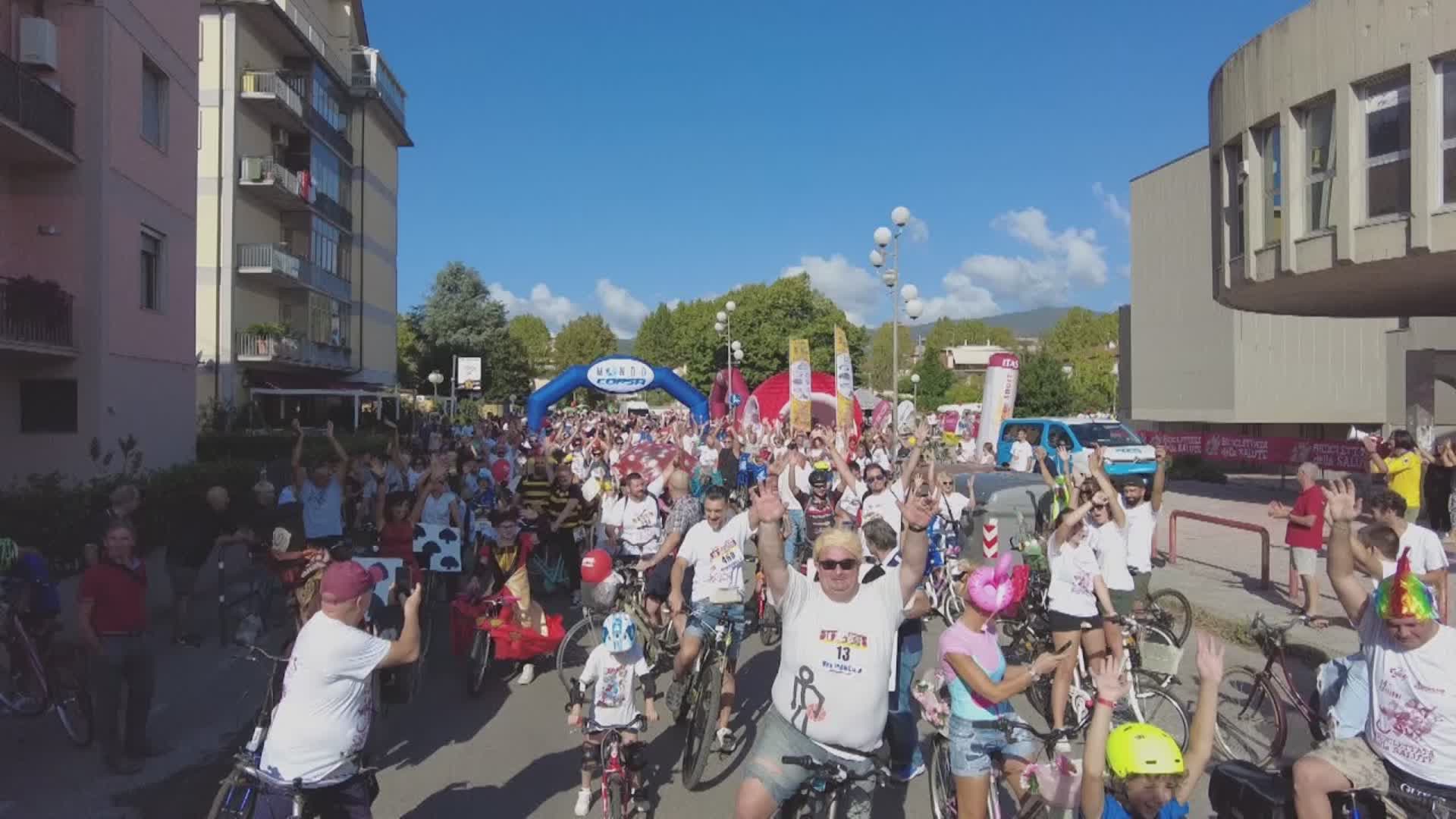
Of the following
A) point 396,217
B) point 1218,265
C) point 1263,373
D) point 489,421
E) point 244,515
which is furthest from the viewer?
point 396,217

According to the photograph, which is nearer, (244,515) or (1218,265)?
(244,515)

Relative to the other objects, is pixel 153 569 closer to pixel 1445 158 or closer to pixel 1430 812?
pixel 1430 812

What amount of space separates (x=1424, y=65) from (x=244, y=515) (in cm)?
1890

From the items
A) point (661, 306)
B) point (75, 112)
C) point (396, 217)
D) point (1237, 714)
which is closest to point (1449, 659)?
point (1237, 714)

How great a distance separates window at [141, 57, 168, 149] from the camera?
695 inches

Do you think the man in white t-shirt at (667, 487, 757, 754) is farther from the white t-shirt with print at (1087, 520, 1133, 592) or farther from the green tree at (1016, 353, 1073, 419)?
the green tree at (1016, 353, 1073, 419)

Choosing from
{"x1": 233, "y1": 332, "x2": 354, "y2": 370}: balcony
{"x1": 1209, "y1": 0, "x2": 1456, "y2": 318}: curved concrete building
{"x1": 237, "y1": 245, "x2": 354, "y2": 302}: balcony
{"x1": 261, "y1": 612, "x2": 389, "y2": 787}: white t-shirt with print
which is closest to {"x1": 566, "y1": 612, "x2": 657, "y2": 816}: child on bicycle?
{"x1": 261, "y1": 612, "x2": 389, "y2": 787}: white t-shirt with print

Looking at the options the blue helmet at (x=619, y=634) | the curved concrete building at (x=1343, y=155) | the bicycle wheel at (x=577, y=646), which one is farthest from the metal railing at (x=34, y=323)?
the curved concrete building at (x=1343, y=155)

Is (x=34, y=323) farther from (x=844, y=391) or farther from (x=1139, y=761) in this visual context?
(x=1139, y=761)

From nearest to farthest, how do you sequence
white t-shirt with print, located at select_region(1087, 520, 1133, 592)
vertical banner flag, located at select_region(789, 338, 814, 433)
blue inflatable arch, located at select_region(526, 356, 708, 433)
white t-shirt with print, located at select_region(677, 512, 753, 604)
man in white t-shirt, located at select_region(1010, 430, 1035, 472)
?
1. white t-shirt with print, located at select_region(677, 512, 753, 604)
2. white t-shirt with print, located at select_region(1087, 520, 1133, 592)
3. man in white t-shirt, located at select_region(1010, 430, 1035, 472)
4. vertical banner flag, located at select_region(789, 338, 814, 433)
5. blue inflatable arch, located at select_region(526, 356, 708, 433)

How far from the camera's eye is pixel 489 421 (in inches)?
1500

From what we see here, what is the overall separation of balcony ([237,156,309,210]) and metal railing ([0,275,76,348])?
761 inches

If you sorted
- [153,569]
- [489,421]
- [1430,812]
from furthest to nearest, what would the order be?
[489,421] < [153,569] < [1430,812]

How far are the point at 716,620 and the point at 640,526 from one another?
2843 millimetres
